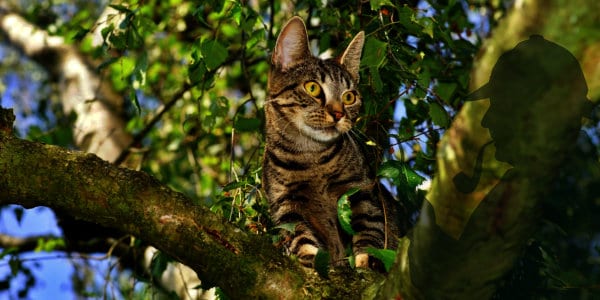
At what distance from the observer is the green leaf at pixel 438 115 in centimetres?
366

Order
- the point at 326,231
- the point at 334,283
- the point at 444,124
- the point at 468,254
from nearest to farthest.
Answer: the point at 468,254, the point at 334,283, the point at 444,124, the point at 326,231

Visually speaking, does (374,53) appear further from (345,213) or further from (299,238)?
(299,238)

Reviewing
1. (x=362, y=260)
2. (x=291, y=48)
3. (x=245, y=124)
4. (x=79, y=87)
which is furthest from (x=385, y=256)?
(x=79, y=87)

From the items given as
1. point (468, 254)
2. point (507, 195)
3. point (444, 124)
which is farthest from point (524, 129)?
point (444, 124)

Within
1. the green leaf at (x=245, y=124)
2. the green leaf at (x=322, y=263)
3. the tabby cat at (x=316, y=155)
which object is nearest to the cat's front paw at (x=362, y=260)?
the tabby cat at (x=316, y=155)

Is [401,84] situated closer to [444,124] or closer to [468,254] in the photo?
[444,124]

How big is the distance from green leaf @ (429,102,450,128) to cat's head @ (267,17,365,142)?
583 millimetres

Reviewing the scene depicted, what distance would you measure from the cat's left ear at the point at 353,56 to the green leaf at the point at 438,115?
0.72 meters

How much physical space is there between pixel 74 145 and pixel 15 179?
13.4 feet

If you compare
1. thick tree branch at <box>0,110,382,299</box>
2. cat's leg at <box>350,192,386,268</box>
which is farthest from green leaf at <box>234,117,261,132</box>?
thick tree branch at <box>0,110,382,299</box>

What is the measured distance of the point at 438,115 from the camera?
12.1 feet

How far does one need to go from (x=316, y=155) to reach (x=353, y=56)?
78cm

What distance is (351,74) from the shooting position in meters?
4.47

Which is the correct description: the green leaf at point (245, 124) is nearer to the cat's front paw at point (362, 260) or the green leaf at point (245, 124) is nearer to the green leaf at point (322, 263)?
the cat's front paw at point (362, 260)
